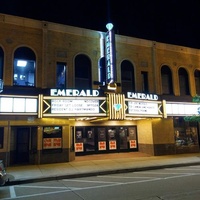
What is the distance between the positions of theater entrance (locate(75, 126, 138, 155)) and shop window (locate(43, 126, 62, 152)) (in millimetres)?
3130

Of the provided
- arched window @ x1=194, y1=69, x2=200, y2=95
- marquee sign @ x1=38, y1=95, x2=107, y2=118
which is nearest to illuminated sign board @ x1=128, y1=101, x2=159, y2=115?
marquee sign @ x1=38, y1=95, x2=107, y2=118

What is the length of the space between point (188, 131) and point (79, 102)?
439 inches

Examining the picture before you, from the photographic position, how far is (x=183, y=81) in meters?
21.3

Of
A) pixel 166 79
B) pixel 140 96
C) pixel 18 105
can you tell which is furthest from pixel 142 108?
pixel 18 105

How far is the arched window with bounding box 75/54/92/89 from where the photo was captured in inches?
697

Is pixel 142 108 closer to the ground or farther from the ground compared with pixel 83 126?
farther from the ground

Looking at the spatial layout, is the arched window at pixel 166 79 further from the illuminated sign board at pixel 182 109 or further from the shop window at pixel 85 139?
the shop window at pixel 85 139

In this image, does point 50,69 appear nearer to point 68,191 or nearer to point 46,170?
point 46,170

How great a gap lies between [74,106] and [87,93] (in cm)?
119

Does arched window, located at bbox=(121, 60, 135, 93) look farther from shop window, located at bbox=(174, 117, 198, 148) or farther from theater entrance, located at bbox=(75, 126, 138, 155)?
shop window, located at bbox=(174, 117, 198, 148)

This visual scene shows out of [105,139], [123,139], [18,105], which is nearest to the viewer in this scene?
[18,105]

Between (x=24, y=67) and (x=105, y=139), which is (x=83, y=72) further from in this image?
(x=105, y=139)

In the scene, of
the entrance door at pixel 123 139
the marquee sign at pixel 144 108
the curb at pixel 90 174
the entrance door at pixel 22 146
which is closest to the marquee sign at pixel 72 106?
the marquee sign at pixel 144 108

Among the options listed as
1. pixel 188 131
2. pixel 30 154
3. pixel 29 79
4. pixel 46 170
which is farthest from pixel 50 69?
pixel 188 131
